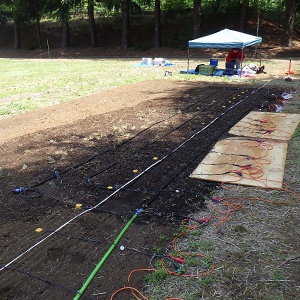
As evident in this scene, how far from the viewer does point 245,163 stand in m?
4.89

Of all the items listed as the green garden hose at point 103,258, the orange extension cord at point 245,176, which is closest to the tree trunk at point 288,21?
the orange extension cord at point 245,176

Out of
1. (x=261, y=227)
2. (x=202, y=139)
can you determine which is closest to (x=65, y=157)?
(x=202, y=139)

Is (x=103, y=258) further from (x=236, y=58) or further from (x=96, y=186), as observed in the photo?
(x=236, y=58)

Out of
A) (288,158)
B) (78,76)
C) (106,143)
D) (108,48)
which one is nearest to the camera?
(288,158)

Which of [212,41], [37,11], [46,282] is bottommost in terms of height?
[46,282]

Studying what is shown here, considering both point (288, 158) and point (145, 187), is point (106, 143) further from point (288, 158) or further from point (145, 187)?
point (288, 158)

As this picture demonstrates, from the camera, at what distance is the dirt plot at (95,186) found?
2854 mm

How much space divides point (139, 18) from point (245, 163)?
29.9 m

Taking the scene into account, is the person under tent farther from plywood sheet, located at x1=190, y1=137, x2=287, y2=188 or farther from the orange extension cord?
plywood sheet, located at x1=190, y1=137, x2=287, y2=188

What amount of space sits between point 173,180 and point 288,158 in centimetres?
194

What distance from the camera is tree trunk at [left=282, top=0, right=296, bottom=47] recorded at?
837 inches

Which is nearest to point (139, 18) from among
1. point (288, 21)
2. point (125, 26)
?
point (125, 26)

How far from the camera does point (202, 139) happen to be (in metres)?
6.05

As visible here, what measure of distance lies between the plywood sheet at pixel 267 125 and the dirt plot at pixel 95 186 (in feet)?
1.01
